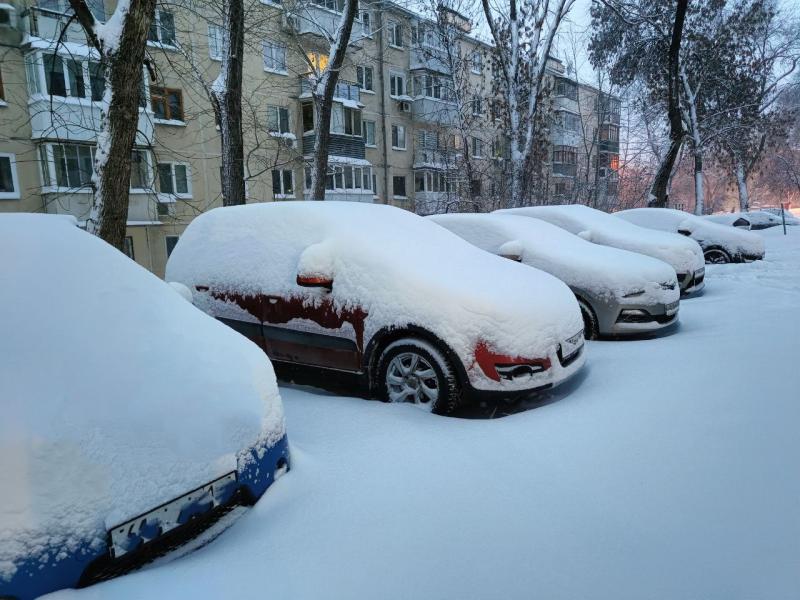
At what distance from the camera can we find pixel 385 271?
12.6 feet

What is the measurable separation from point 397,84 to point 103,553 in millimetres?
31157

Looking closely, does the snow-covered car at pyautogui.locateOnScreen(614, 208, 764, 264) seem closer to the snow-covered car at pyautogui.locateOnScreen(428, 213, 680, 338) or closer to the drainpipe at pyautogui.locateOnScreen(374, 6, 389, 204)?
the snow-covered car at pyautogui.locateOnScreen(428, 213, 680, 338)

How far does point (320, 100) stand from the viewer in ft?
38.9

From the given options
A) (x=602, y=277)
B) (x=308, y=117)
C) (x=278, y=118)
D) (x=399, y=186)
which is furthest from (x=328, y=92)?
(x=399, y=186)

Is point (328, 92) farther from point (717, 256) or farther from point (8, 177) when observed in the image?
point (8, 177)

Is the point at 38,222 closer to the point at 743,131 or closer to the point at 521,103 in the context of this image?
the point at 521,103

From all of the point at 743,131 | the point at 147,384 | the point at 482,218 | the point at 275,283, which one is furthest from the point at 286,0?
the point at 743,131

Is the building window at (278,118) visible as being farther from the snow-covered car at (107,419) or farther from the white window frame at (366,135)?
the snow-covered car at (107,419)

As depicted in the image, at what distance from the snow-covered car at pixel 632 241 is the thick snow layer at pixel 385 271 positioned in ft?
11.1

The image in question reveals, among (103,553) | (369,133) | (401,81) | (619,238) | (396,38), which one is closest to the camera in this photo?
(103,553)

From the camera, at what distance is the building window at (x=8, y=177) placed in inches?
683

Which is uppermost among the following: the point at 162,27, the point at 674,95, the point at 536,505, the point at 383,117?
the point at 383,117

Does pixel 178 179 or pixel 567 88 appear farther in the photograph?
pixel 567 88

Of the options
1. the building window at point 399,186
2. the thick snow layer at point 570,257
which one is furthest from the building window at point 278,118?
the thick snow layer at point 570,257
